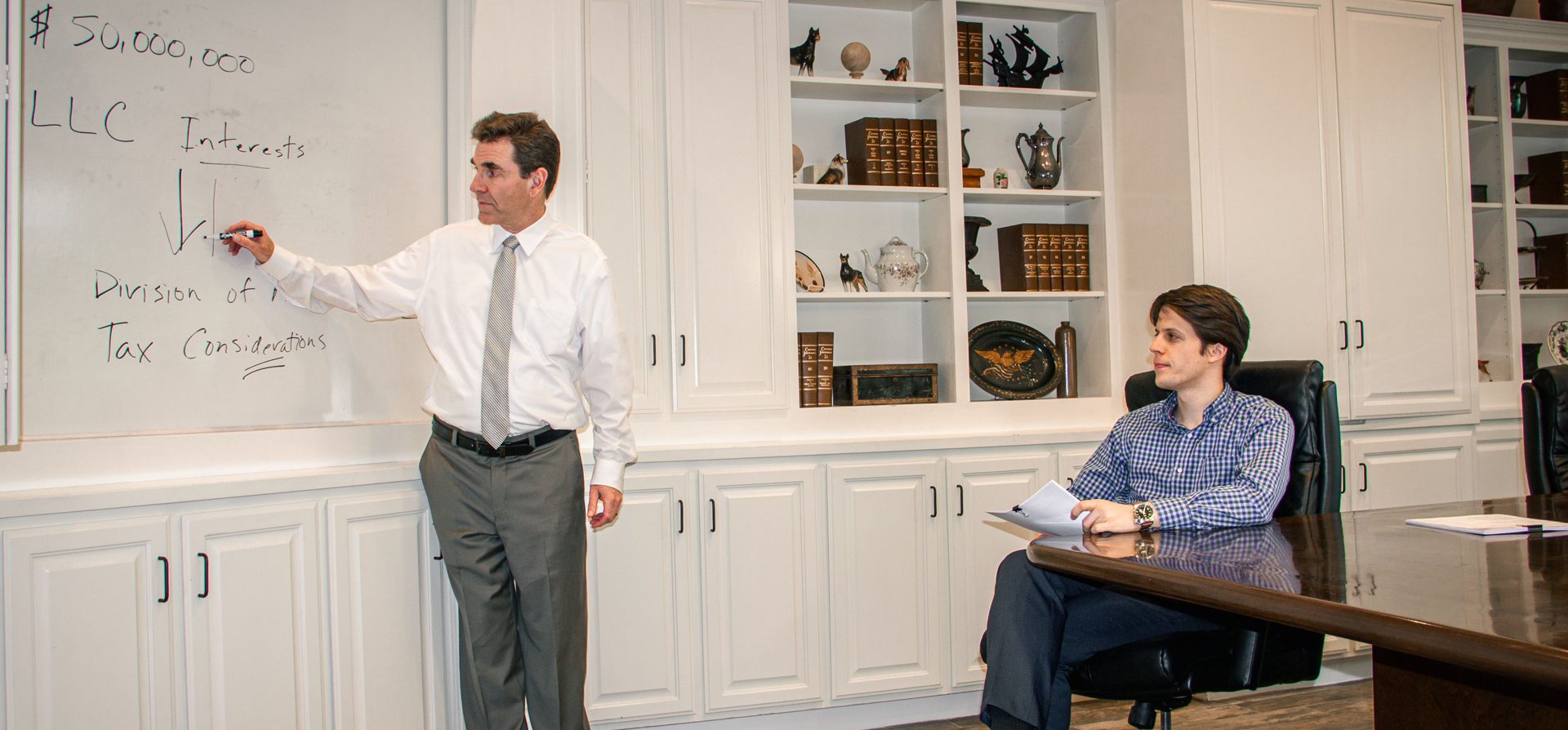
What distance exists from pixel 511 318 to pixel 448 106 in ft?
2.37

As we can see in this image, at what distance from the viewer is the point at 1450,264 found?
369cm

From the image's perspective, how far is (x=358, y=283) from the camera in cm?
236

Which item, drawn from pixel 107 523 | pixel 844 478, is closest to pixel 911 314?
pixel 844 478

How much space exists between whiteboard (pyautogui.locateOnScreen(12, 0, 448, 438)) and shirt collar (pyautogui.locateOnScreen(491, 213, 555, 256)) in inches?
15.2

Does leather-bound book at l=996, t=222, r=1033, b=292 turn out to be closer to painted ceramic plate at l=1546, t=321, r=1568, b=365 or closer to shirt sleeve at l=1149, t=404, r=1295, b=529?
shirt sleeve at l=1149, t=404, r=1295, b=529

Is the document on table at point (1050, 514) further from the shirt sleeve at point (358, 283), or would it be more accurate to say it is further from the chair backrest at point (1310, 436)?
the shirt sleeve at point (358, 283)

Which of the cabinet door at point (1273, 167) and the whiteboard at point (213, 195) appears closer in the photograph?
the whiteboard at point (213, 195)

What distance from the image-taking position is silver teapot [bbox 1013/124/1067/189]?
372 cm

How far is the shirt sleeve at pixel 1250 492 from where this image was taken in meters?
1.94

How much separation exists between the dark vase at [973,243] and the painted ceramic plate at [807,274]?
54cm

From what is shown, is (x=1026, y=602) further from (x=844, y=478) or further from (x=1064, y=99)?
(x=1064, y=99)

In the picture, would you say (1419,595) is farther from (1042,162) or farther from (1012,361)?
(1042,162)

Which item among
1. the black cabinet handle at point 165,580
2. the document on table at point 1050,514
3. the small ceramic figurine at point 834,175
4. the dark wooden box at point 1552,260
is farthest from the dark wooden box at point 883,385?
the dark wooden box at point 1552,260

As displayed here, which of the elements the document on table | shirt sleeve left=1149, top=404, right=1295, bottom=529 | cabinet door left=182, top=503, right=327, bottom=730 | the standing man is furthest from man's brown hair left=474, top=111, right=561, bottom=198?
shirt sleeve left=1149, top=404, right=1295, bottom=529
